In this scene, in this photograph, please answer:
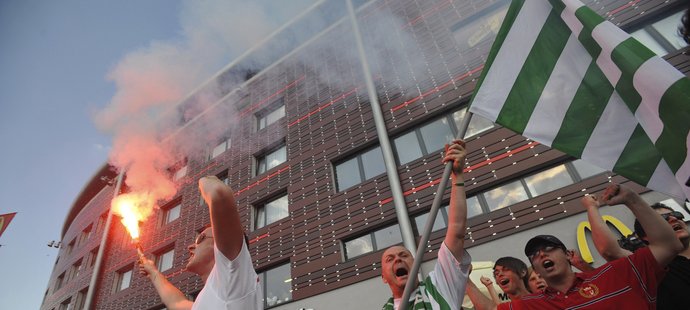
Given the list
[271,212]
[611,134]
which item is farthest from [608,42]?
[271,212]

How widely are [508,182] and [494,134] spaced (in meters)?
1.52

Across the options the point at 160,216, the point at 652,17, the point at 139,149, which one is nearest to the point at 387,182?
the point at 652,17

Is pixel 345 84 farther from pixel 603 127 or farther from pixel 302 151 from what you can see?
pixel 603 127

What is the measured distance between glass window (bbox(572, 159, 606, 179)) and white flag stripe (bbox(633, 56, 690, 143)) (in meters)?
7.52

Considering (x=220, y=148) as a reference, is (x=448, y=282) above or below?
below

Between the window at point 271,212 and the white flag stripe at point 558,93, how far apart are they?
11800mm

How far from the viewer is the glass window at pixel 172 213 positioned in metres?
18.4

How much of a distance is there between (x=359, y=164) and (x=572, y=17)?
10271 millimetres

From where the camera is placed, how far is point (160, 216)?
62.1ft

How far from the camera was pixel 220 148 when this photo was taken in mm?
18859

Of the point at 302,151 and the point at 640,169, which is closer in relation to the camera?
the point at 640,169

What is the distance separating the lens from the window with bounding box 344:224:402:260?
10.9 metres

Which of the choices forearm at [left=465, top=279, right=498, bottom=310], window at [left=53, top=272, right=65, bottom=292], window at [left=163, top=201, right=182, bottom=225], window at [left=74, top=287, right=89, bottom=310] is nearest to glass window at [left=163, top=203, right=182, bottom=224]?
window at [left=163, top=201, right=182, bottom=225]

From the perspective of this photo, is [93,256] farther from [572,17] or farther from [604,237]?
[572,17]
